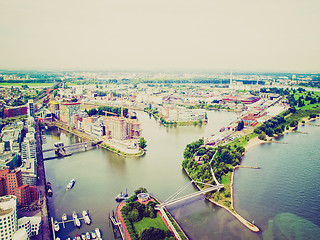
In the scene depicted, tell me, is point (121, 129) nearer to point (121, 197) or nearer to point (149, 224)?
point (121, 197)

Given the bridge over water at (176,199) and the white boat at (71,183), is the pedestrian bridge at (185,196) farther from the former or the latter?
the white boat at (71,183)

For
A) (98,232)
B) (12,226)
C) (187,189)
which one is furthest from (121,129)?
(12,226)

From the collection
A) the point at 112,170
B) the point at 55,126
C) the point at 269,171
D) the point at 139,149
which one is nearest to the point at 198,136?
the point at 139,149

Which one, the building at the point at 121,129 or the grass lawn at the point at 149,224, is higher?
the building at the point at 121,129

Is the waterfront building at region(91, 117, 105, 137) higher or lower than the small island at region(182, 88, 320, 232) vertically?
higher

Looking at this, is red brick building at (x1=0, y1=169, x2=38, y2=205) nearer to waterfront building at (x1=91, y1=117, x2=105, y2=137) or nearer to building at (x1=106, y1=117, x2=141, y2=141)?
building at (x1=106, y1=117, x2=141, y2=141)

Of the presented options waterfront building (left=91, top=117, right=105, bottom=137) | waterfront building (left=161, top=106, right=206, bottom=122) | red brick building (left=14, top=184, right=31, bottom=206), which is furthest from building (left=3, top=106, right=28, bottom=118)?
red brick building (left=14, top=184, right=31, bottom=206)

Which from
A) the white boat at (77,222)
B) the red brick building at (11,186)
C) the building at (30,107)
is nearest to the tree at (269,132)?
the white boat at (77,222)
